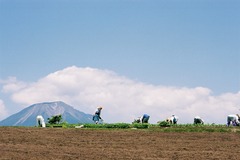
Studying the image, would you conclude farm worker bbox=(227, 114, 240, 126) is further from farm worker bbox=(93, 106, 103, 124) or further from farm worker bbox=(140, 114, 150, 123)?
farm worker bbox=(93, 106, 103, 124)

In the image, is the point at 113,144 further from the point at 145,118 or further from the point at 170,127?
the point at 145,118

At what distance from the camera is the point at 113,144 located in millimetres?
22906

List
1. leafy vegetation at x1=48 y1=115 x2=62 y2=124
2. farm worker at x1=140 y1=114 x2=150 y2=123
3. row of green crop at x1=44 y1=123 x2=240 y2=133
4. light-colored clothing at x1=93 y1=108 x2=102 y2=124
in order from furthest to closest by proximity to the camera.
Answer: leafy vegetation at x1=48 y1=115 x2=62 y2=124 → farm worker at x1=140 y1=114 x2=150 y2=123 → light-colored clothing at x1=93 y1=108 x2=102 y2=124 → row of green crop at x1=44 y1=123 x2=240 y2=133

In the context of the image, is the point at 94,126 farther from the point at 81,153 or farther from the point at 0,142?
the point at 81,153

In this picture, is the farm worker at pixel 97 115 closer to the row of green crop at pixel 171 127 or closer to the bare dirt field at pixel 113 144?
the row of green crop at pixel 171 127

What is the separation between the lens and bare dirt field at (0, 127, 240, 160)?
64.2 feet

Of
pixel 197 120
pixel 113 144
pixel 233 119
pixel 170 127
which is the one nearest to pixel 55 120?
pixel 170 127

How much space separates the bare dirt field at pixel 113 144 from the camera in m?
19.6

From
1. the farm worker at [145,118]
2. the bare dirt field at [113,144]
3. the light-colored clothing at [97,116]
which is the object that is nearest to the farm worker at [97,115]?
the light-colored clothing at [97,116]

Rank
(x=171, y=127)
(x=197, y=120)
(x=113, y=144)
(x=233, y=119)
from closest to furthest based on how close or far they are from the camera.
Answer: (x=113, y=144) → (x=171, y=127) → (x=233, y=119) → (x=197, y=120)

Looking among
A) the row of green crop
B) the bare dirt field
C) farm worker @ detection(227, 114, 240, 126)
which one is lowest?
the bare dirt field

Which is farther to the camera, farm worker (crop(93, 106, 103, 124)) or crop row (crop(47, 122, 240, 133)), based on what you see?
farm worker (crop(93, 106, 103, 124))

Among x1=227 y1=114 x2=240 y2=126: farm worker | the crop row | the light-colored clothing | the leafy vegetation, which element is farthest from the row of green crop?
the leafy vegetation

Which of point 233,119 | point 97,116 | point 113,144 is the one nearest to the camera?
point 113,144
